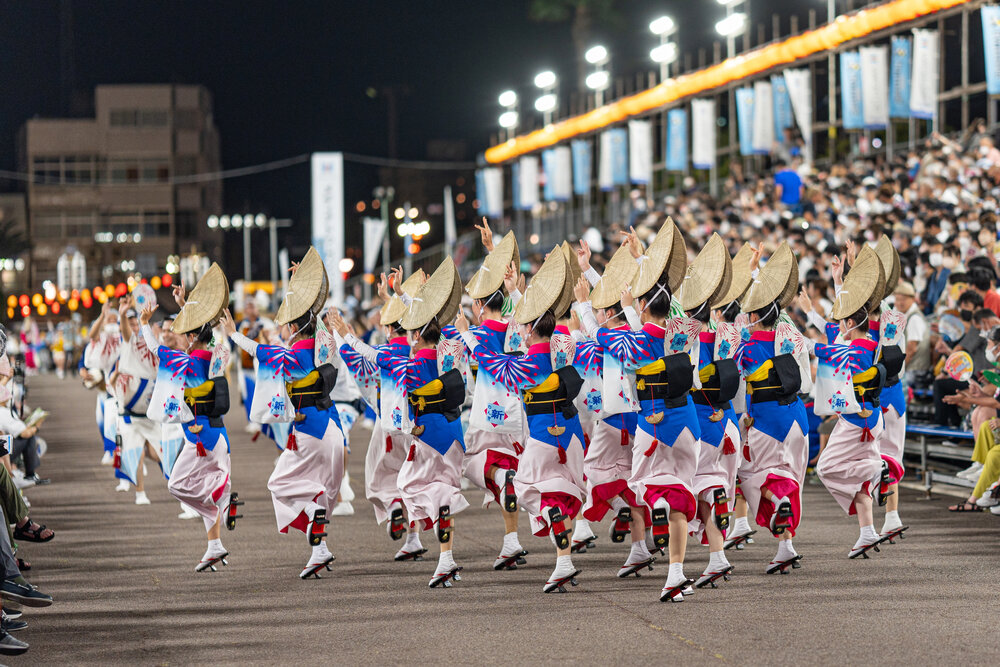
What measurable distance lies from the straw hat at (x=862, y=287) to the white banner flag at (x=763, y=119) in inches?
709

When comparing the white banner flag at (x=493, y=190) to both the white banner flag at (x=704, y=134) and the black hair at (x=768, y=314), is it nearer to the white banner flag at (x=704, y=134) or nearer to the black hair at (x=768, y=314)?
the white banner flag at (x=704, y=134)

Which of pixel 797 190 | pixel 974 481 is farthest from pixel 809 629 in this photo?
pixel 797 190

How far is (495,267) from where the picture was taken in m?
8.72

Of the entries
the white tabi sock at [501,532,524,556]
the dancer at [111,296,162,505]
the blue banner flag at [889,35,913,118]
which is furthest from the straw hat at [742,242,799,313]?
the blue banner flag at [889,35,913,118]

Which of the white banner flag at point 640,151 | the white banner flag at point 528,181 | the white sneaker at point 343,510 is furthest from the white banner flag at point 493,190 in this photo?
the white sneaker at point 343,510

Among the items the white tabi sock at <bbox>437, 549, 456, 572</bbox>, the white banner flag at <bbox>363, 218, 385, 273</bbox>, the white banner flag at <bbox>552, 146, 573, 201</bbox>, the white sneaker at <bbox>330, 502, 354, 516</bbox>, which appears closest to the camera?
the white tabi sock at <bbox>437, 549, 456, 572</bbox>

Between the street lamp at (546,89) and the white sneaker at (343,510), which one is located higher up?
the street lamp at (546,89)

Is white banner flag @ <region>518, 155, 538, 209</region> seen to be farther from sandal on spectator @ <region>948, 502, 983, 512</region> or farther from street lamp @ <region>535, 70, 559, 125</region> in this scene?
sandal on spectator @ <region>948, 502, 983, 512</region>

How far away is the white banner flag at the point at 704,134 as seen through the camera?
28.9 meters

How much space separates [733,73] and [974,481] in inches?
722

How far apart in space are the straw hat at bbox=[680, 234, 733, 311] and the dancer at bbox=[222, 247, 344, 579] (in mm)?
2575

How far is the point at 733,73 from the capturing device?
90.0ft

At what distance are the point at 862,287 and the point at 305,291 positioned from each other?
12.8 ft

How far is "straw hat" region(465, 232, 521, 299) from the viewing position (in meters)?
8.62
